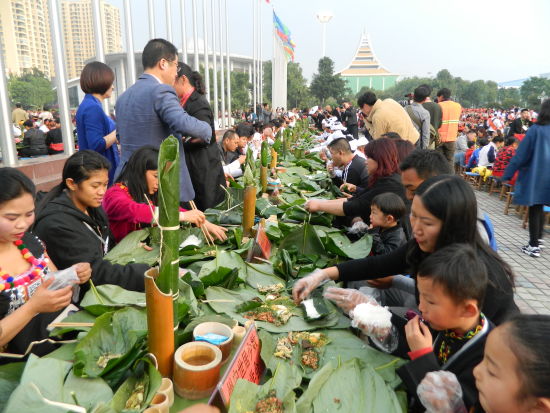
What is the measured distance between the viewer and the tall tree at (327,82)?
52.0 metres

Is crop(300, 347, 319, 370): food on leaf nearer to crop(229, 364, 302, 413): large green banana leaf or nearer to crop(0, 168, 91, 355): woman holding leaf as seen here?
crop(229, 364, 302, 413): large green banana leaf

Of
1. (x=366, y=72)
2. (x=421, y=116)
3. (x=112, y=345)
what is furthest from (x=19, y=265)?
(x=366, y=72)

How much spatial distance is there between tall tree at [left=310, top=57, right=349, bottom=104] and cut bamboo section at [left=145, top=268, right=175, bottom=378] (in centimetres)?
5381

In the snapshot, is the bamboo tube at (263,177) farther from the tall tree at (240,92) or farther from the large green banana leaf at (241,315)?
the tall tree at (240,92)

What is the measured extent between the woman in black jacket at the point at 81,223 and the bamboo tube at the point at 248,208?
2.56ft

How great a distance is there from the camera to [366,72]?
80.4 meters

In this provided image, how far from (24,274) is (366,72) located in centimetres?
8564

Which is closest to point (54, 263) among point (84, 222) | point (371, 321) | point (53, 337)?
point (84, 222)

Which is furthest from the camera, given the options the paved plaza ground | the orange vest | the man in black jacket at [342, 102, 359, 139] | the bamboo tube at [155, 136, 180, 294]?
the man in black jacket at [342, 102, 359, 139]

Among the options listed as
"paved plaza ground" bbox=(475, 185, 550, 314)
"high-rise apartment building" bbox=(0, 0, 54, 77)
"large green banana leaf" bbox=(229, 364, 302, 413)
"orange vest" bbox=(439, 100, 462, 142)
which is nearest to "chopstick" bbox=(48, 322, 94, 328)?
"large green banana leaf" bbox=(229, 364, 302, 413)

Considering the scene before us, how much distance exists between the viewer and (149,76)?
2.75 m

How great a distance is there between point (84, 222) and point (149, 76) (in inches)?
48.9

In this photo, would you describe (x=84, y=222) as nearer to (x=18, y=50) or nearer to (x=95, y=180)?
(x=95, y=180)

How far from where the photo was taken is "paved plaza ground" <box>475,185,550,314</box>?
13.6ft
